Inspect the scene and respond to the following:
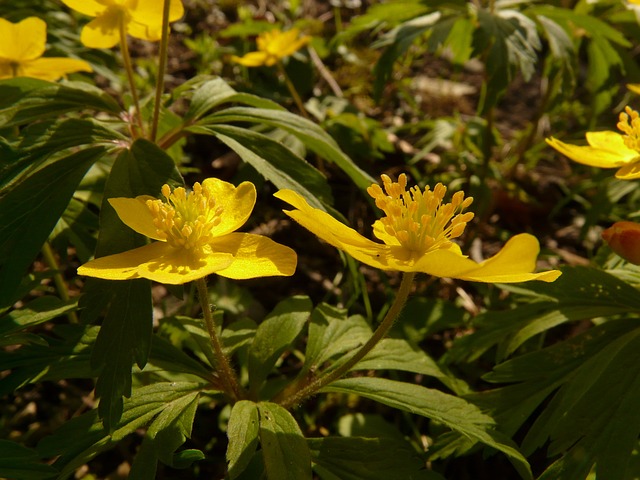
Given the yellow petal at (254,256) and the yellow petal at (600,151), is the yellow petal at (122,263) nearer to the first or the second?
the yellow petal at (254,256)

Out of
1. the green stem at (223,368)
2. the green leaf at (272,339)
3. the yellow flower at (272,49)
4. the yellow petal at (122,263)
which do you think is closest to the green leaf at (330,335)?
the green leaf at (272,339)

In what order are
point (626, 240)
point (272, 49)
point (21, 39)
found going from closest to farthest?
point (626, 240), point (21, 39), point (272, 49)

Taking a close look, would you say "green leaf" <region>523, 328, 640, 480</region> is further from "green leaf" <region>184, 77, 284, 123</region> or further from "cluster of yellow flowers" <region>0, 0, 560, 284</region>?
"green leaf" <region>184, 77, 284, 123</region>

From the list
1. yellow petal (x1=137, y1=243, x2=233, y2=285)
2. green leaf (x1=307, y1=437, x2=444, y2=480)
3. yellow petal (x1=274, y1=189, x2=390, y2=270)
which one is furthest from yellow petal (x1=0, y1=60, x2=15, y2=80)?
green leaf (x1=307, y1=437, x2=444, y2=480)

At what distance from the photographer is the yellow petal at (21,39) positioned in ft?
6.53

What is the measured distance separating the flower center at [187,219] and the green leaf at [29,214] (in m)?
0.32

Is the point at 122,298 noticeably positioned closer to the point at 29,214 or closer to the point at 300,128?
the point at 29,214

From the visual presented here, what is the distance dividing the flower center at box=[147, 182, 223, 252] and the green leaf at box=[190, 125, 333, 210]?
1.08 feet

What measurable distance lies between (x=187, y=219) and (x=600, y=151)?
1.32m

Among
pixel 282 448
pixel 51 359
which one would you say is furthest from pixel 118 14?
pixel 282 448

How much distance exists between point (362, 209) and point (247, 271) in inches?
74.4

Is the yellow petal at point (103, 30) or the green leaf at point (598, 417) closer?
the green leaf at point (598, 417)

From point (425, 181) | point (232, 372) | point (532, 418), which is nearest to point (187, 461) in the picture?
point (232, 372)

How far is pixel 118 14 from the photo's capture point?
1.87 m
